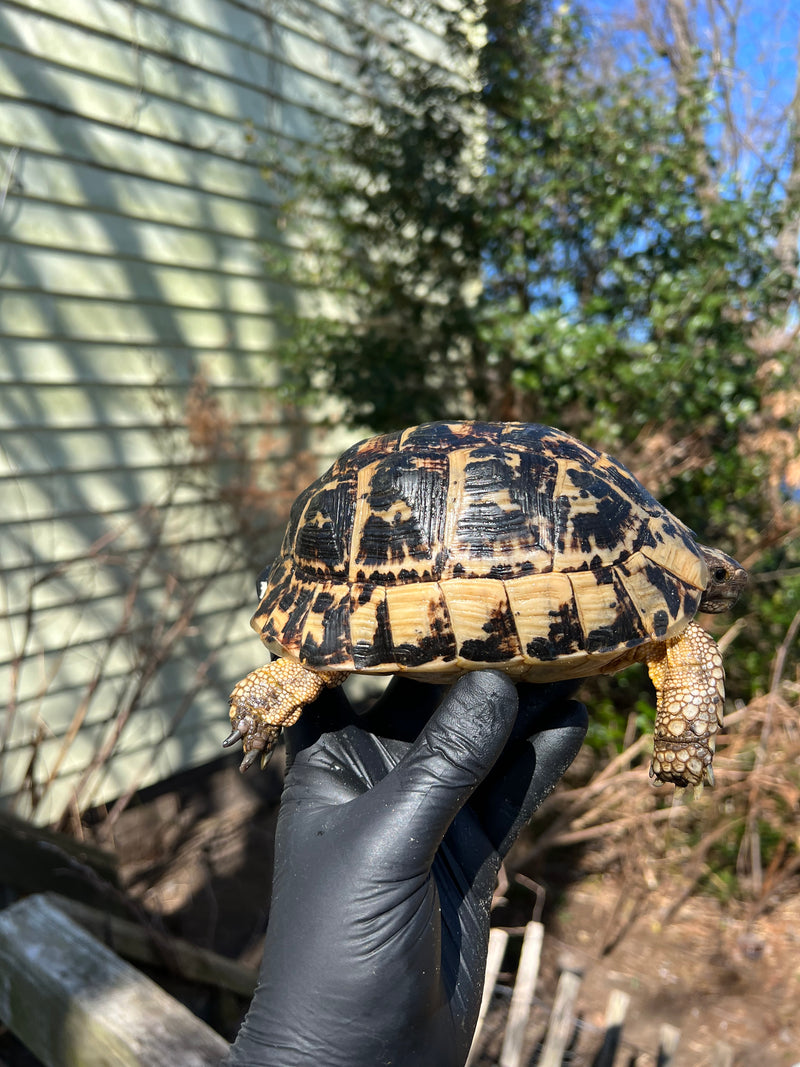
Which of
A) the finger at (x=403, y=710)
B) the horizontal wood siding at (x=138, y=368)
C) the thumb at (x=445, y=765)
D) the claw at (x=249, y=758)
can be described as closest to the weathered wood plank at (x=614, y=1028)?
the finger at (x=403, y=710)

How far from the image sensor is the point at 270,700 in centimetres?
182

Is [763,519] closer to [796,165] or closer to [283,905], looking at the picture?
[796,165]

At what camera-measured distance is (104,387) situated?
4.17 metres

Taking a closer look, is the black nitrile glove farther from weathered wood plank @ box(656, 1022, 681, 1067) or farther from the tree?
the tree

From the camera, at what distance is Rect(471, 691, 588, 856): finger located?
1864 millimetres

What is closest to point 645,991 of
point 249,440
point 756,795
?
point 756,795

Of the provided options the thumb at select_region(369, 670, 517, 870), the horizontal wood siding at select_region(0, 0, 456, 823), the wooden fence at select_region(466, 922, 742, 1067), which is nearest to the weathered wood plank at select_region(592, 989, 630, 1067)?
the wooden fence at select_region(466, 922, 742, 1067)

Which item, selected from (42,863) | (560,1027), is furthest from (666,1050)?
(42,863)

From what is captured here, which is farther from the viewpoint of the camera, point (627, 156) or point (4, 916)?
point (627, 156)

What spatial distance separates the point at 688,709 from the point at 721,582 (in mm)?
468

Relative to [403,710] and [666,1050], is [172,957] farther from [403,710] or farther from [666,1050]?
[666,1050]

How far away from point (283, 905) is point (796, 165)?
6.06m

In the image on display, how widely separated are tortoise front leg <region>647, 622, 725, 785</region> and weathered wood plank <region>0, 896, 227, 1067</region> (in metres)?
1.29

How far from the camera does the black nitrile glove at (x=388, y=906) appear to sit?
149cm
